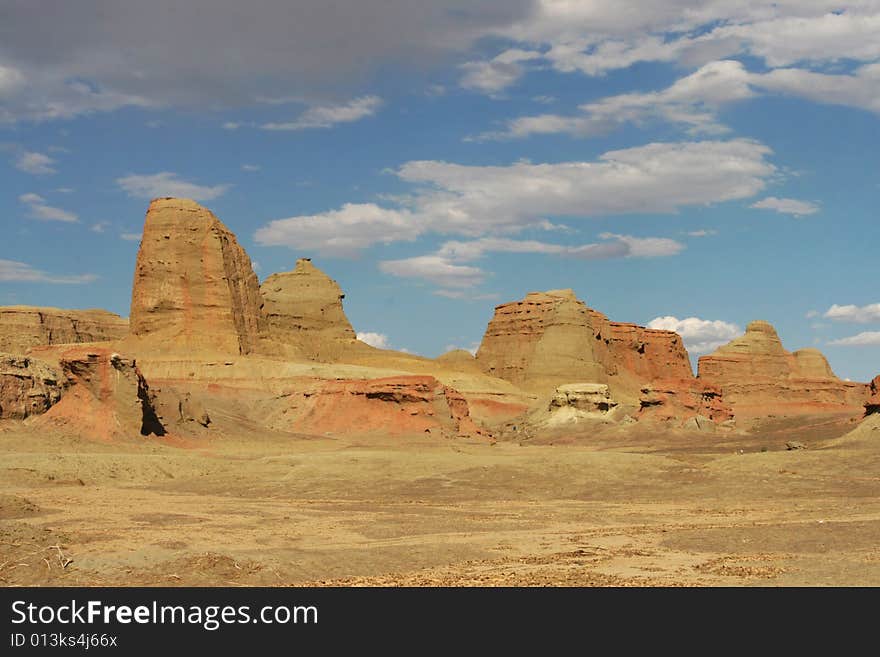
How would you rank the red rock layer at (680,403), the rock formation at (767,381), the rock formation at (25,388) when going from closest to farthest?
the rock formation at (25,388), the red rock layer at (680,403), the rock formation at (767,381)

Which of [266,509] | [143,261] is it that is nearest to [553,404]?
[143,261]

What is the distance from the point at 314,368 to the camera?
3546 inches

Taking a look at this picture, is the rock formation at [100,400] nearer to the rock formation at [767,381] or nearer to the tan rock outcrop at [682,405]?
the tan rock outcrop at [682,405]

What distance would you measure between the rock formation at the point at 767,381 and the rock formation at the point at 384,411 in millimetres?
60866

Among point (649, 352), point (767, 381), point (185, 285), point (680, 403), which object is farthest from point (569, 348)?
point (185, 285)

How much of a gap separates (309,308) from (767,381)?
5933 centimetres

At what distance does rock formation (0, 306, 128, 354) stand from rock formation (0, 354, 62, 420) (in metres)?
78.8

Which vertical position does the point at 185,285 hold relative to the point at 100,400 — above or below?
above

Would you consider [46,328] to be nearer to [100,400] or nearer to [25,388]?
[100,400]

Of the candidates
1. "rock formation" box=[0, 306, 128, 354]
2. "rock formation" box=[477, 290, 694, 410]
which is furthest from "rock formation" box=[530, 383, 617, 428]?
"rock formation" box=[0, 306, 128, 354]

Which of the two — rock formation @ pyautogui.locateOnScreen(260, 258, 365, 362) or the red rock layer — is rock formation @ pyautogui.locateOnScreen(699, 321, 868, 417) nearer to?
the red rock layer

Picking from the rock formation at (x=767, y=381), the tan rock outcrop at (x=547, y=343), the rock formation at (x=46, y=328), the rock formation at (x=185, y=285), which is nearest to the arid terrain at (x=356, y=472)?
the rock formation at (x=185, y=285)

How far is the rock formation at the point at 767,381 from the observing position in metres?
121

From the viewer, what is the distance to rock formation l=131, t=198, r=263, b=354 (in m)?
90.5
